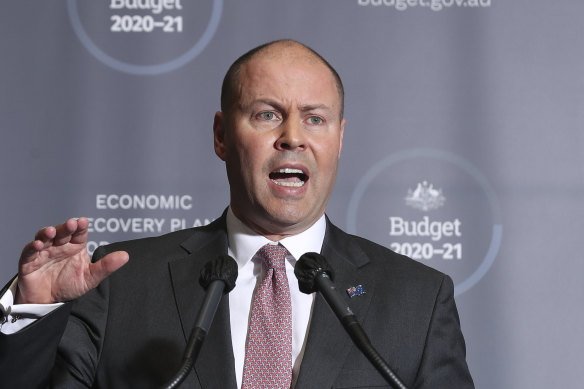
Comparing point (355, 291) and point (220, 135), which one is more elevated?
point (220, 135)

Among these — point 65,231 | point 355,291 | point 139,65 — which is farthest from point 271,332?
point 139,65

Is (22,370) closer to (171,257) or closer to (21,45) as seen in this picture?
(171,257)

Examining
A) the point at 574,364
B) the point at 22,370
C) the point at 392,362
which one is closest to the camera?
the point at 22,370

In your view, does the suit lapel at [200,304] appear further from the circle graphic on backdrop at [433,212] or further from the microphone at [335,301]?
the circle graphic on backdrop at [433,212]

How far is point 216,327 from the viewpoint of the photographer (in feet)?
5.51

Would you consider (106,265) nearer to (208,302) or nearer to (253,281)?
(208,302)

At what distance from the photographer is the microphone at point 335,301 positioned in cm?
117

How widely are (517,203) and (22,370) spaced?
1.78 meters

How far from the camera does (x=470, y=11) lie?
272cm

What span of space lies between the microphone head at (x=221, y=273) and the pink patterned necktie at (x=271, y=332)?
1.28 ft

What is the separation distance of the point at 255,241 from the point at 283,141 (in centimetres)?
26

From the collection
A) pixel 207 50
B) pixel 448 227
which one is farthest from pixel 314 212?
pixel 207 50

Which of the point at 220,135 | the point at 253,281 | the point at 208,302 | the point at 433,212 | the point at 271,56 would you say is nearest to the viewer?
the point at 208,302

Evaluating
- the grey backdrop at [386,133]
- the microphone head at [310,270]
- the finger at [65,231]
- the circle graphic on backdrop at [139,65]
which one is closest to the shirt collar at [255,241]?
the microphone head at [310,270]
